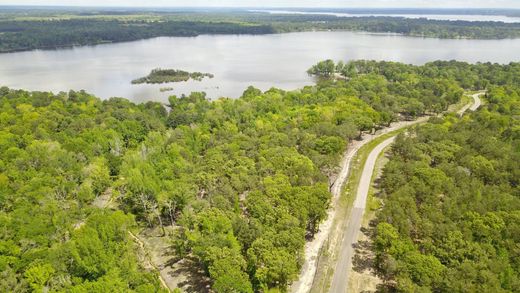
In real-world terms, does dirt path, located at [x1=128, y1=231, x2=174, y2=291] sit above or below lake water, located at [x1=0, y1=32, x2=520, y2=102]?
below

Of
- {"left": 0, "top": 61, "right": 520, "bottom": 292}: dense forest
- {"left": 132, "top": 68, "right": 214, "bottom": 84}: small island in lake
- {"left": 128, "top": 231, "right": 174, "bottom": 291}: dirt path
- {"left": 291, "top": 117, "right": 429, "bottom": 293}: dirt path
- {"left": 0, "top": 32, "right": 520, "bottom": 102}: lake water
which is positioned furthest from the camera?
{"left": 132, "top": 68, "right": 214, "bottom": 84}: small island in lake

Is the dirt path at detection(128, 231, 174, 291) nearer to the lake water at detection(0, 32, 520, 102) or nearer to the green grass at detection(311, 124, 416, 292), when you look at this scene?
the green grass at detection(311, 124, 416, 292)

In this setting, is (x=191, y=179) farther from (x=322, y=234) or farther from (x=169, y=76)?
(x=169, y=76)

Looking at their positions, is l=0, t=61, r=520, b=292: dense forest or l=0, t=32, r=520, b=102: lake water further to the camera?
l=0, t=32, r=520, b=102: lake water

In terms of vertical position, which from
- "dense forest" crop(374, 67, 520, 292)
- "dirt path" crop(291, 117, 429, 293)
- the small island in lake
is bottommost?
"dirt path" crop(291, 117, 429, 293)

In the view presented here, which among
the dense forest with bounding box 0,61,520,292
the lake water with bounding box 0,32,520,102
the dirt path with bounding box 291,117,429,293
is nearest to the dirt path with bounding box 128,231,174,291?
the dense forest with bounding box 0,61,520,292

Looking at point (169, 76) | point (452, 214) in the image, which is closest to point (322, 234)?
point (452, 214)

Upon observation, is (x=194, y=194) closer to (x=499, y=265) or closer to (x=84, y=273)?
(x=84, y=273)

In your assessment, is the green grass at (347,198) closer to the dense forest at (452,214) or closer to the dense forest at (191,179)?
the dense forest at (191,179)
